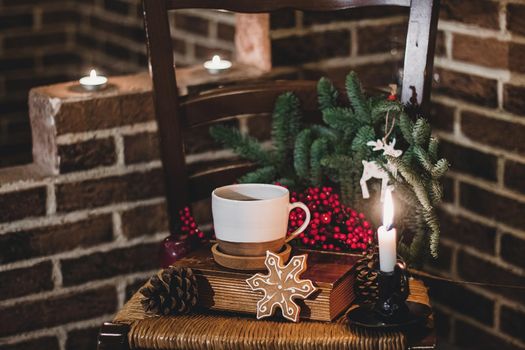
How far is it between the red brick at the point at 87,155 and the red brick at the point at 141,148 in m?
0.03

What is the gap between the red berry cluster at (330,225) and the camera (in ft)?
4.25

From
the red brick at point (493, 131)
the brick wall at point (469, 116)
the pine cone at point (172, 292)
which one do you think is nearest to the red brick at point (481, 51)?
the brick wall at point (469, 116)

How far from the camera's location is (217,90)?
1530 mm

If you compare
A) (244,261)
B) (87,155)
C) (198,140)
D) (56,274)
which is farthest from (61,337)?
(244,261)

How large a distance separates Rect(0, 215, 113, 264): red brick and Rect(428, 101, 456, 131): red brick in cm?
69

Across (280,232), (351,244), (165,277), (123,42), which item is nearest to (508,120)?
(351,244)

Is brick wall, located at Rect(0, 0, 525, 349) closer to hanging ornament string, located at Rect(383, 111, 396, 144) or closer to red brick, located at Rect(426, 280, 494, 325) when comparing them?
red brick, located at Rect(426, 280, 494, 325)

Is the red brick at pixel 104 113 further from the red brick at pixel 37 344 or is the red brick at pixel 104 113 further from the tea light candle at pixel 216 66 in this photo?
the red brick at pixel 37 344

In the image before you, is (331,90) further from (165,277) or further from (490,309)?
(490,309)

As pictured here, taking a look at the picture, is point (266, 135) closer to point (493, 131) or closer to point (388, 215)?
point (493, 131)

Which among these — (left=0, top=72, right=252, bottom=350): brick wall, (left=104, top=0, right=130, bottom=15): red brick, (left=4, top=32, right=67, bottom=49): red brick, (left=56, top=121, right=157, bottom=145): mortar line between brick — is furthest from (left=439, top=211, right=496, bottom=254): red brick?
(left=4, top=32, right=67, bottom=49): red brick

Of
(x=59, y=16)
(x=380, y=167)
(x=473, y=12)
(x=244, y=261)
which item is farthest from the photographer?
(x=59, y=16)

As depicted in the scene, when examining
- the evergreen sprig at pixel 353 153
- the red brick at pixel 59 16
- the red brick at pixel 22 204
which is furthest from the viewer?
the red brick at pixel 59 16

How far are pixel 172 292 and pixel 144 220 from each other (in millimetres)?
601
